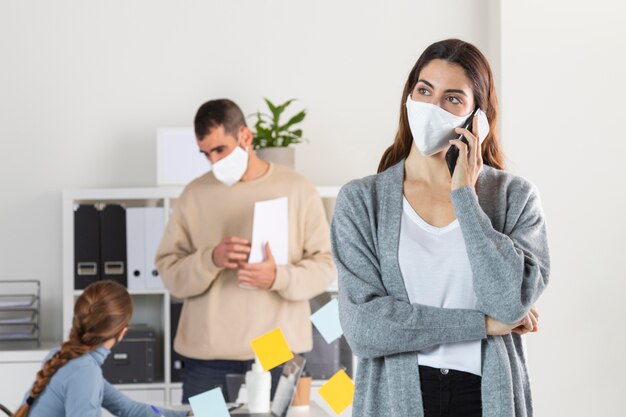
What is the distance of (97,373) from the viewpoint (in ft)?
8.98

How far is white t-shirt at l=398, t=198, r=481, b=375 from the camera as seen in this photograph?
5.34 ft

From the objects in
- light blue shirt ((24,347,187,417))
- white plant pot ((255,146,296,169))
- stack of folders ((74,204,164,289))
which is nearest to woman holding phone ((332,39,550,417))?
light blue shirt ((24,347,187,417))

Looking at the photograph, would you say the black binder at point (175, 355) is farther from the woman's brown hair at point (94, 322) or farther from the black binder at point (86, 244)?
the woman's brown hair at point (94, 322)

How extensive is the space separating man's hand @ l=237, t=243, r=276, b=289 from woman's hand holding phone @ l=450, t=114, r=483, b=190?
4.73 ft

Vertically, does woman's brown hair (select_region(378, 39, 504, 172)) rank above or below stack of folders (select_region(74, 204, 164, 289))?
above

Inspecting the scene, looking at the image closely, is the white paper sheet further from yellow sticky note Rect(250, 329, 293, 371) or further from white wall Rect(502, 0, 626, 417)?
white wall Rect(502, 0, 626, 417)

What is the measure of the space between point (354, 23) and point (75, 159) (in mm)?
1585

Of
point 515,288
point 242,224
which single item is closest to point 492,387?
point 515,288

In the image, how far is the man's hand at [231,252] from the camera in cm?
304

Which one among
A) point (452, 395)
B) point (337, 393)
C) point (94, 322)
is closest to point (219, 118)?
point (94, 322)

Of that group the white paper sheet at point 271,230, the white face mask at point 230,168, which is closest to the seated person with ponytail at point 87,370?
the white paper sheet at point 271,230

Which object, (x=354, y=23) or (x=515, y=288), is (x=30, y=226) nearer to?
(x=354, y=23)

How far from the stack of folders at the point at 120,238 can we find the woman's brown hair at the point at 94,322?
155cm

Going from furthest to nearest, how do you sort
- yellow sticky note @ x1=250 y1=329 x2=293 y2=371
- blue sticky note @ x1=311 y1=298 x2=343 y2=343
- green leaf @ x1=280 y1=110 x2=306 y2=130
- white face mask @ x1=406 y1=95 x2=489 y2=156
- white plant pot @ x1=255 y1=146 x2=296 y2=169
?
green leaf @ x1=280 y1=110 x2=306 y2=130 → white plant pot @ x1=255 y1=146 x2=296 y2=169 → yellow sticky note @ x1=250 y1=329 x2=293 y2=371 → blue sticky note @ x1=311 y1=298 x2=343 y2=343 → white face mask @ x1=406 y1=95 x2=489 y2=156
